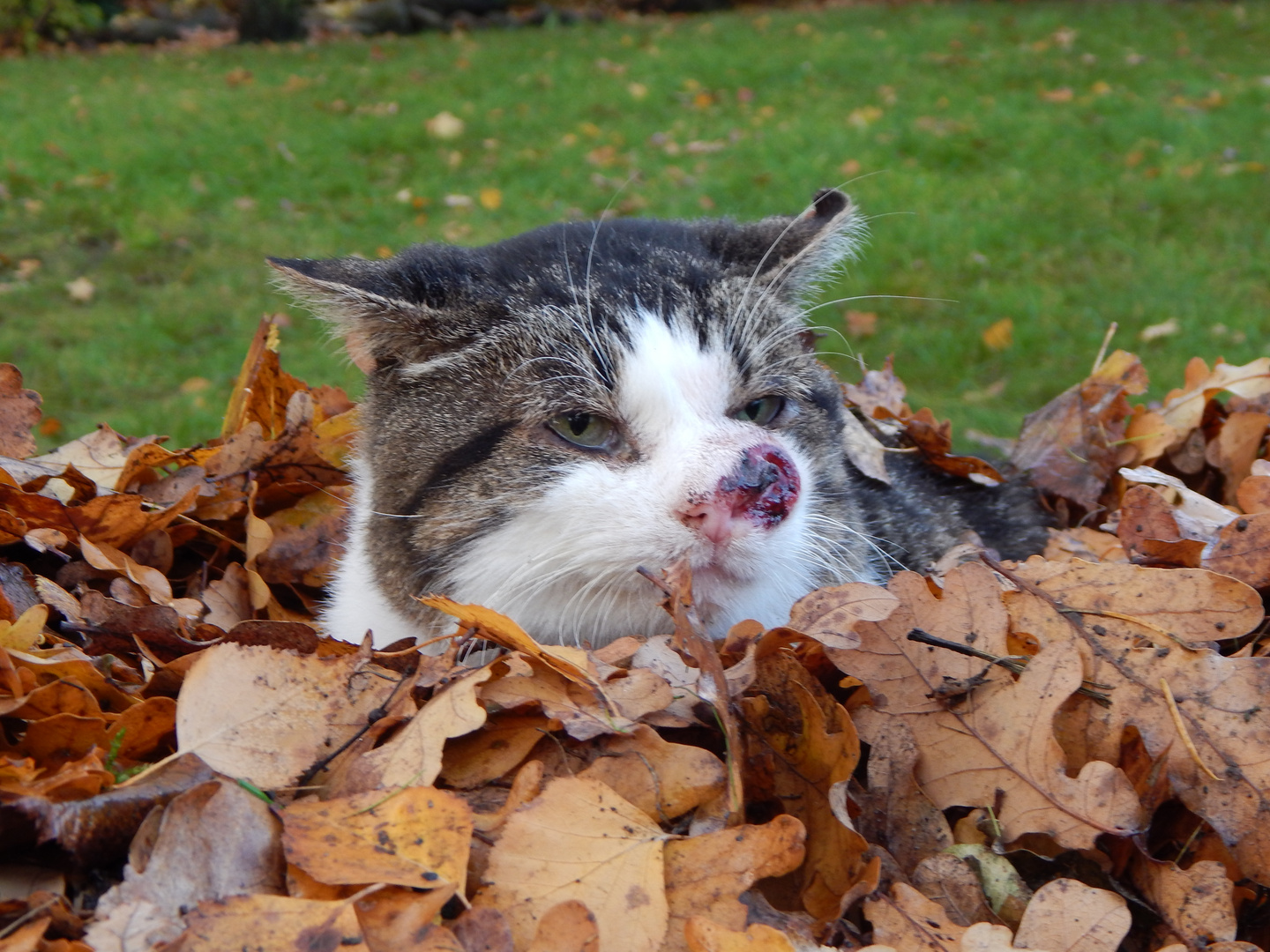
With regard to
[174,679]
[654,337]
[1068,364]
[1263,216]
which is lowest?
[1068,364]

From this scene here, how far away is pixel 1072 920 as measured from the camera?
53.2 inches

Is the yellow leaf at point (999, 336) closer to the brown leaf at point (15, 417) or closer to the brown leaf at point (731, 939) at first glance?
the brown leaf at point (15, 417)

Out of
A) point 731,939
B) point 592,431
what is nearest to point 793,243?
point 592,431

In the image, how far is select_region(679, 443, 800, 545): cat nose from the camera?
6.31 feet

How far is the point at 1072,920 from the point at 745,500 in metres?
0.86

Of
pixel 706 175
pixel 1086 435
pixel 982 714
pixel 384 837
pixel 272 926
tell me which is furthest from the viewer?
pixel 706 175

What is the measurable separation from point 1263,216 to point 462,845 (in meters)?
8.29

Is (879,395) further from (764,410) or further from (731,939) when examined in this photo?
(731,939)

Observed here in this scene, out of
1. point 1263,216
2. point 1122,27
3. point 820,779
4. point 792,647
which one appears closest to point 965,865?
point 820,779

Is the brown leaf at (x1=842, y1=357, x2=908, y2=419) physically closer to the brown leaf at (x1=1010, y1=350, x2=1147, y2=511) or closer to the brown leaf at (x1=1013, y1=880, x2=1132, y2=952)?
the brown leaf at (x1=1010, y1=350, x2=1147, y2=511)

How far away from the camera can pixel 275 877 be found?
1.30m

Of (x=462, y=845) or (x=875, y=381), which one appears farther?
(x=875, y=381)

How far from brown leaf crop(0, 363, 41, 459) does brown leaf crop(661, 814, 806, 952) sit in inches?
70.6

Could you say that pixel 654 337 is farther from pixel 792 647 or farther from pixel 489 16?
pixel 489 16
